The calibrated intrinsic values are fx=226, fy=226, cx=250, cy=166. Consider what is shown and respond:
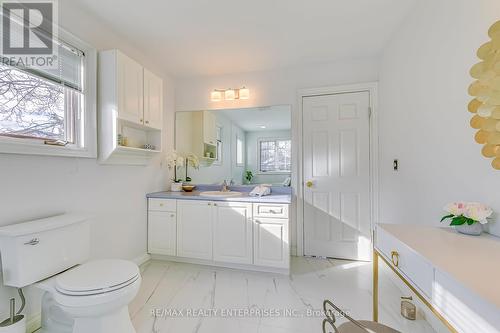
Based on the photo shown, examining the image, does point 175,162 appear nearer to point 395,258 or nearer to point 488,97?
point 395,258

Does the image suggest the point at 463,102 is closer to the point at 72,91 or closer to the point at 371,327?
the point at 371,327

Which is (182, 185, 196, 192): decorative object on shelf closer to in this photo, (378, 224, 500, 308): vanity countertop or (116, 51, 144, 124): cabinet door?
(116, 51, 144, 124): cabinet door

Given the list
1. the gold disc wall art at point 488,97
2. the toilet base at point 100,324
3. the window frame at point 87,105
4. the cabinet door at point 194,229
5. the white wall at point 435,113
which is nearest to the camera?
the gold disc wall art at point 488,97

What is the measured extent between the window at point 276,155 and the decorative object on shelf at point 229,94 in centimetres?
65

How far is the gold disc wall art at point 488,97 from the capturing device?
3.27ft

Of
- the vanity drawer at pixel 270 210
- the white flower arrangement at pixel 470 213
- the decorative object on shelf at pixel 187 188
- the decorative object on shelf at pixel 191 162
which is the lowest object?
the vanity drawer at pixel 270 210

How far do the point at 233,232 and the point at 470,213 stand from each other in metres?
1.86

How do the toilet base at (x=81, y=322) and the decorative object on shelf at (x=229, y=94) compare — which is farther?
the decorative object on shelf at (x=229, y=94)

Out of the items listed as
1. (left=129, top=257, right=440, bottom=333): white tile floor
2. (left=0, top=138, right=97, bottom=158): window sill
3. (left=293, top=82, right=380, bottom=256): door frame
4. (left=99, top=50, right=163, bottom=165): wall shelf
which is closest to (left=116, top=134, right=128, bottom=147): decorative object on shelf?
(left=99, top=50, right=163, bottom=165): wall shelf

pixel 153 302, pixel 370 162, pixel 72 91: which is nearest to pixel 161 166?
pixel 72 91

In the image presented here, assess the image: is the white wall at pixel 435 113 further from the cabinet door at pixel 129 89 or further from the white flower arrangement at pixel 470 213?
the cabinet door at pixel 129 89

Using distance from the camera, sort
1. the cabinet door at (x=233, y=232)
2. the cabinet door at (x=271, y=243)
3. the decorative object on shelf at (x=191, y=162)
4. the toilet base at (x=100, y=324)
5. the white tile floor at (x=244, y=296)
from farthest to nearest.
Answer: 1. the decorative object on shelf at (x=191, y=162)
2. the cabinet door at (x=233, y=232)
3. the cabinet door at (x=271, y=243)
4. the white tile floor at (x=244, y=296)
5. the toilet base at (x=100, y=324)

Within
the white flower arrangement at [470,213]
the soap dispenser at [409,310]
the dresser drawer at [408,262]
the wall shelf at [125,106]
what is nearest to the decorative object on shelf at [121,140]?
the wall shelf at [125,106]

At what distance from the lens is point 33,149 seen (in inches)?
58.4
